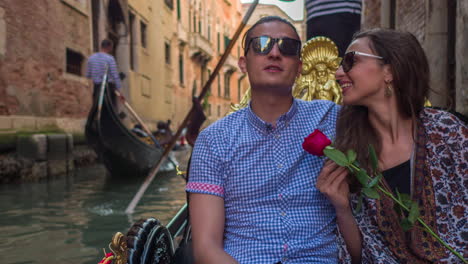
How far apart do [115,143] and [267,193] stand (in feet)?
15.8

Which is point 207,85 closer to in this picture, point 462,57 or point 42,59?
point 462,57

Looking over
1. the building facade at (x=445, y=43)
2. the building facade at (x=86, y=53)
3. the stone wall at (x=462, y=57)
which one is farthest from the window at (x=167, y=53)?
the stone wall at (x=462, y=57)

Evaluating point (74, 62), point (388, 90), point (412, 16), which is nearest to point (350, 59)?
point (388, 90)

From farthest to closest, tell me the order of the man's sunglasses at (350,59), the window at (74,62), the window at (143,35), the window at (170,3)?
the window at (170,3) → the window at (143,35) → the window at (74,62) → the man's sunglasses at (350,59)

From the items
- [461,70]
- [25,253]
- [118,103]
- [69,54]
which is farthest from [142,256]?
[118,103]

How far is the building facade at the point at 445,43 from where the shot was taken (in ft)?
9.24

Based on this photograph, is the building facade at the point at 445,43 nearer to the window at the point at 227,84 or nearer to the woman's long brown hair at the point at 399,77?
the woman's long brown hair at the point at 399,77

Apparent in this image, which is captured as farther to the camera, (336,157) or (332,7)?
(332,7)

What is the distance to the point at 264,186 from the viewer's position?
103 cm

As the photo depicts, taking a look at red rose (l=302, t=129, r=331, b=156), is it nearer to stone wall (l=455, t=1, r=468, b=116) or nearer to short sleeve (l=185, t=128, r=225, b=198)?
short sleeve (l=185, t=128, r=225, b=198)

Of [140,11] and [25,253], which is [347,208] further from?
[140,11]

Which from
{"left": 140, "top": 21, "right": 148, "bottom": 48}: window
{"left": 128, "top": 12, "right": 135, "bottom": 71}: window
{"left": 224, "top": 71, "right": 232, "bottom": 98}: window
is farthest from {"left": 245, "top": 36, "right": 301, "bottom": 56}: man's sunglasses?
{"left": 224, "top": 71, "right": 232, "bottom": 98}: window

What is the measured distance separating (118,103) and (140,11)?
2504 mm

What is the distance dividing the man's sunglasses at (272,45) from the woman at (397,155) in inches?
5.4
